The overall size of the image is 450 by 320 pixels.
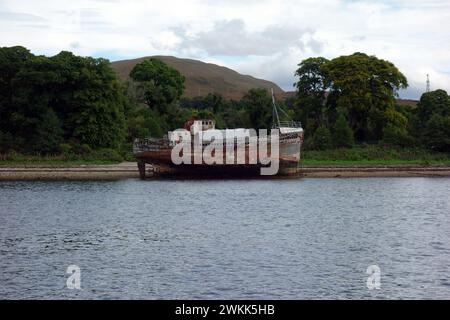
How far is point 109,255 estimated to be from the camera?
3575 centimetres

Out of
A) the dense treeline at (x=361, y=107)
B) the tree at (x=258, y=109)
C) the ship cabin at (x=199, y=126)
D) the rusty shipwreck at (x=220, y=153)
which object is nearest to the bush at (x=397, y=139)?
the dense treeline at (x=361, y=107)

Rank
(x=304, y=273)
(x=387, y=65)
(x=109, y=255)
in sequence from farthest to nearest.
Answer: (x=387, y=65)
(x=109, y=255)
(x=304, y=273)

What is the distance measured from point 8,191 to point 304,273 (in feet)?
142

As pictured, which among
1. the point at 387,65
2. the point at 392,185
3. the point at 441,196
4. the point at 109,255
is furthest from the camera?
the point at 387,65

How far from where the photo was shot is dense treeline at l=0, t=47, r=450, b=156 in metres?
95.2

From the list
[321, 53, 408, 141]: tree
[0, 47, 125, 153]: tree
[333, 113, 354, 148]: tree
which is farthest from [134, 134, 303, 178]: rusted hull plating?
[321, 53, 408, 141]: tree

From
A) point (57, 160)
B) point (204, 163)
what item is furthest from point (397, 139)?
point (57, 160)

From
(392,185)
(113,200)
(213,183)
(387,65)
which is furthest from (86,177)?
(387,65)

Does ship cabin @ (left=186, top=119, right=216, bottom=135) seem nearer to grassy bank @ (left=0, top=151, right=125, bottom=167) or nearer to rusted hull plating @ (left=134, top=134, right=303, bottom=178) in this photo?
rusted hull plating @ (left=134, top=134, right=303, bottom=178)

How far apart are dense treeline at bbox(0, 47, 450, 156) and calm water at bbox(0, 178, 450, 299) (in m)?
28.9

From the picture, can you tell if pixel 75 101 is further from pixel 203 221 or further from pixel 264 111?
pixel 203 221

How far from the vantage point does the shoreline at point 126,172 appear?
275 ft

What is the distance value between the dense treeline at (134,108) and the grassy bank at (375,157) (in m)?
2.52

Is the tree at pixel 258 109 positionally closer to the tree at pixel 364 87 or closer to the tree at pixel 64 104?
the tree at pixel 364 87
